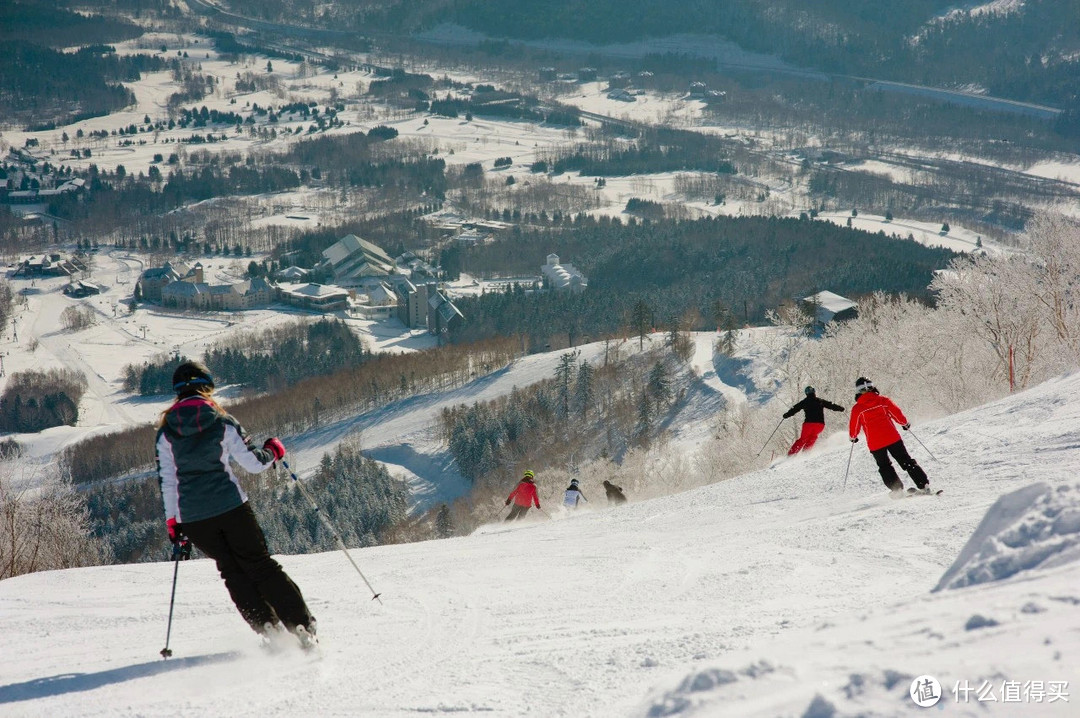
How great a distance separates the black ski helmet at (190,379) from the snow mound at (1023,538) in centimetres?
468

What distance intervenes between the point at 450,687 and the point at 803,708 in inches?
83.4

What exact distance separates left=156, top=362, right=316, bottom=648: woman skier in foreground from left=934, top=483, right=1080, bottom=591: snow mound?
3970 mm

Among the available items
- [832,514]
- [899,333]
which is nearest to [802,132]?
[899,333]

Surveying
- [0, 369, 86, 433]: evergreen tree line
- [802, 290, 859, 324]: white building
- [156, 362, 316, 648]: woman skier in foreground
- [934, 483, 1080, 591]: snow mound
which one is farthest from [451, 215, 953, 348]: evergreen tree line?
[934, 483, 1080, 591]: snow mound

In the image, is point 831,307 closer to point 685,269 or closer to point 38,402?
point 685,269

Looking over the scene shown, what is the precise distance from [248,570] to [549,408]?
51423mm

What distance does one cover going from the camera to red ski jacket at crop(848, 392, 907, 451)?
383 inches

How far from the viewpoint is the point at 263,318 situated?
320 feet

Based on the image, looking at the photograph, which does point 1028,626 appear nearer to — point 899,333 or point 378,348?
point 899,333

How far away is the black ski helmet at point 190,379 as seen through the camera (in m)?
5.79

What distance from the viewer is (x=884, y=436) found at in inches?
383

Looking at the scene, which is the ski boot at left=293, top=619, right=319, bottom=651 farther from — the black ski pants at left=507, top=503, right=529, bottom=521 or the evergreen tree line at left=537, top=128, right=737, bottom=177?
the evergreen tree line at left=537, top=128, right=737, bottom=177

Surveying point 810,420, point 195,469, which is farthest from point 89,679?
point 810,420

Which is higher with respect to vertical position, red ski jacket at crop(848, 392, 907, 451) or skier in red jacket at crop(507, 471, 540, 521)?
red ski jacket at crop(848, 392, 907, 451)
